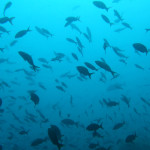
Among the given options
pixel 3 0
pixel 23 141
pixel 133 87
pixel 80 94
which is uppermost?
pixel 3 0

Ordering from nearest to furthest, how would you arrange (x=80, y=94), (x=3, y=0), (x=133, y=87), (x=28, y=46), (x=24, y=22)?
(x=3, y=0), (x=133, y=87), (x=80, y=94), (x=24, y=22), (x=28, y=46)

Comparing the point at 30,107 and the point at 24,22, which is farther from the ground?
the point at 24,22

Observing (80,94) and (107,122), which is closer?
(107,122)

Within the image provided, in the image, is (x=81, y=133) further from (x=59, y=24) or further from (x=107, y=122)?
(x=59, y=24)

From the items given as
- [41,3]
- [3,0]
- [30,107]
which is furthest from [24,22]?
[30,107]

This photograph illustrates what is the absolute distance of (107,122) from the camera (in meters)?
27.0

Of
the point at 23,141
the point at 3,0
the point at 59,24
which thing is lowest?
the point at 59,24

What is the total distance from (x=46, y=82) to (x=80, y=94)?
991 centimetres

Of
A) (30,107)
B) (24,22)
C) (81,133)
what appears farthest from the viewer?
(24,22)

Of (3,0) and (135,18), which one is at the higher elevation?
(3,0)

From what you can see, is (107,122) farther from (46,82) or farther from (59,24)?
(59,24)

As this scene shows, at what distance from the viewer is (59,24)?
7825 cm

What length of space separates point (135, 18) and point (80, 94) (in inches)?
1683

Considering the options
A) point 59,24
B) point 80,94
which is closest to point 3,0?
point 80,94
